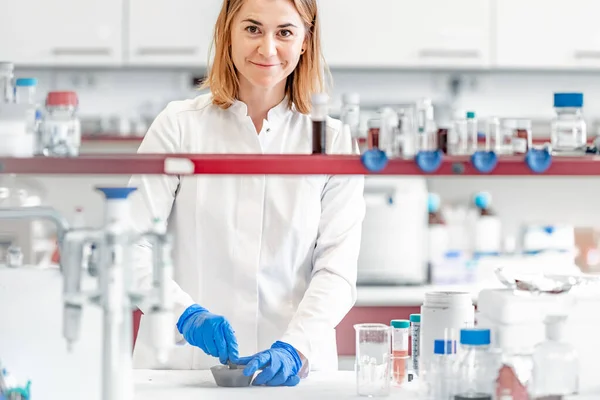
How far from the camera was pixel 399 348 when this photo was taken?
182 cm

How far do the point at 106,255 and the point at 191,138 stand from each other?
0.81 meters

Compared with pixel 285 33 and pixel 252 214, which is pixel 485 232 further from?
pixel 285 33

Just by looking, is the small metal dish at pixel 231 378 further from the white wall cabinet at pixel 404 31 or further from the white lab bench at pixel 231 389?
the white wall cabinet at pixel 404 31

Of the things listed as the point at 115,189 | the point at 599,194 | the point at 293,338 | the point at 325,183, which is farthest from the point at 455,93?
the point at 115,189

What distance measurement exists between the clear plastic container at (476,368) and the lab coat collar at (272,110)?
0.83 m

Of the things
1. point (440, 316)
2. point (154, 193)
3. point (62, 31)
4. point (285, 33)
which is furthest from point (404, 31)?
point (440, 316)

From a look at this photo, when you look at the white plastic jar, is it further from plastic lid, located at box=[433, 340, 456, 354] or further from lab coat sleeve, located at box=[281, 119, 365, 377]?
lab coat sleeve, located at box=[281, 119, 365, 377]

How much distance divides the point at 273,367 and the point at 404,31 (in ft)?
6.87

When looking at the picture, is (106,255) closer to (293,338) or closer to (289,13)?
(293,338)

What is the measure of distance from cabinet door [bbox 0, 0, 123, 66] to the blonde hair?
4.71 feet

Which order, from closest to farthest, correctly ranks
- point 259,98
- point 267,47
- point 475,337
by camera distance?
point 475,337 → point 267,47 → point 259,98

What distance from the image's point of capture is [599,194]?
3.92 meters

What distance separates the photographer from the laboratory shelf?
1.48m

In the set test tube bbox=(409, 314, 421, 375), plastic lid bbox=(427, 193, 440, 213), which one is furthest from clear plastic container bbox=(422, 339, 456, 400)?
plastic lid bbox=(427, 193, 440, 213)
